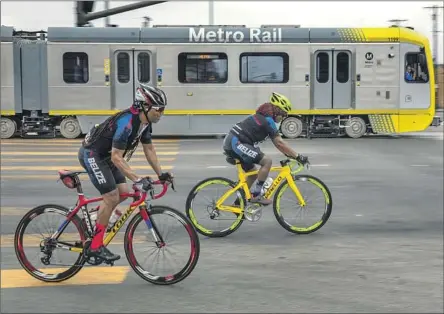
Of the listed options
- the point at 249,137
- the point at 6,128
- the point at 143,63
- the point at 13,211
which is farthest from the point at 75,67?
the point at 13,211

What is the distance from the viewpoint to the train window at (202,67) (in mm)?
2760

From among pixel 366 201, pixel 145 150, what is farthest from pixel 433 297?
pixel 366 201

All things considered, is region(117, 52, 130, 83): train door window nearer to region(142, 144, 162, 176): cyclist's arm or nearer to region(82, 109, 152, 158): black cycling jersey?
region(82, 109, 152, 158): black cycling jersey

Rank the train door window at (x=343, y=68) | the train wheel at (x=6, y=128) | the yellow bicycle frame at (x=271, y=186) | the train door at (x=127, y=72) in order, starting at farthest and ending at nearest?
the yellow bicycle frame at (x=271, y=186) < the train door window at (x=343, y=68) < the train door at (x=127, y=72) < the train wheel at (x=6, y=128)

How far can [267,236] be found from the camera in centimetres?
689

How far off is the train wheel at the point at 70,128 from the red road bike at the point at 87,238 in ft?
1.67

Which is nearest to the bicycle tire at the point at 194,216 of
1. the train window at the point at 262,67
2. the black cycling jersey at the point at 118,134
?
the train window at the point at 262,67

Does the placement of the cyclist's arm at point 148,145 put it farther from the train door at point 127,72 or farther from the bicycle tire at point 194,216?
the bicycle tire at point 194,216

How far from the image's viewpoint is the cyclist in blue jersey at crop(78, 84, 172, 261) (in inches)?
65.0

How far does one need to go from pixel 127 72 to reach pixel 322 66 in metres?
1.34

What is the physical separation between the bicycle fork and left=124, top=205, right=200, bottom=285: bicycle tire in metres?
0.02

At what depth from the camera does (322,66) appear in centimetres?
357

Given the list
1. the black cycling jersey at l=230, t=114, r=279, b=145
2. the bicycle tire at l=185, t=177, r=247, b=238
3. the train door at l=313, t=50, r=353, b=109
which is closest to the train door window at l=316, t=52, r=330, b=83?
the train door at l=313, t=50, r=353, b=109

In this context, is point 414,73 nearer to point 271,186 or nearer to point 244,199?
point 244,199
